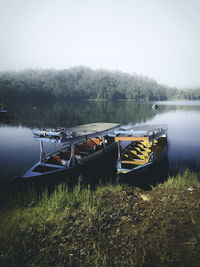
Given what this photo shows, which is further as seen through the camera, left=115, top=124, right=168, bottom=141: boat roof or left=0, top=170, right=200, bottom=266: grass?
left=115, top=124, right=168, bottom=141: boat roof

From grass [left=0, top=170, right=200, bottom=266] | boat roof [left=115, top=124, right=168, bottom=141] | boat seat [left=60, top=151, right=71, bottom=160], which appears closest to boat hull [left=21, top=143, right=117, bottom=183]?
boat seat [left=60, top=151, right=71, bottom=160]

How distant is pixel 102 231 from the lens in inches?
280

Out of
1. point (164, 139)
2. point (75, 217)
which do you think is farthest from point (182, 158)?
point (75, 217)

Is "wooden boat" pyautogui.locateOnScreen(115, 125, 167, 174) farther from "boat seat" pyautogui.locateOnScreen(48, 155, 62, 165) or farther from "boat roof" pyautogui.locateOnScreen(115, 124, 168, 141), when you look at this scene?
"boat seat" pyautogui.locateOnScreen(48, 155, 62, 165)

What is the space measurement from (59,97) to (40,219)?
16953 centimetres

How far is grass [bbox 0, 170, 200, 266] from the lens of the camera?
5.79m

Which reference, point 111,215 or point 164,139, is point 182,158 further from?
point 111,215

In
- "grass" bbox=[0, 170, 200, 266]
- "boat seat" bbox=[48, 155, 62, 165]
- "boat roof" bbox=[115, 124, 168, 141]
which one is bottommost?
"grass" bbox=[0, 170, 200, 266]

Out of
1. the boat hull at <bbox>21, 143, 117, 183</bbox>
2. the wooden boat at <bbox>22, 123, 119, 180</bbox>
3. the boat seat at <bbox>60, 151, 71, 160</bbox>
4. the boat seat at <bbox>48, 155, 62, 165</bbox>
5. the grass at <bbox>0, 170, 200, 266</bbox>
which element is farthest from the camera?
the boat seat at <bbox>60, 151, 71, 160</bbox>

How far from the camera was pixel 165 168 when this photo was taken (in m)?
17.5

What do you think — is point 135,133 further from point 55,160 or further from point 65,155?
point 55,160

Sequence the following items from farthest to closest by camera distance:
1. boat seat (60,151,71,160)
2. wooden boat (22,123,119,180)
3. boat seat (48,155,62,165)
Result: boat seat (60,151,71,160)
boat seat (48,155,62,165)
wooden boat (22,123,119,180)

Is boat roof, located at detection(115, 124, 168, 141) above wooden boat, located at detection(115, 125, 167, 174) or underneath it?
above

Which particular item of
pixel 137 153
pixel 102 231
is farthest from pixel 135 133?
pixel 102 231
